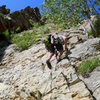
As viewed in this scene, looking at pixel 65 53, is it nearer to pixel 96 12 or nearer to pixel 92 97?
pixel 92 97

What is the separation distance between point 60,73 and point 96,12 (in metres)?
13.1

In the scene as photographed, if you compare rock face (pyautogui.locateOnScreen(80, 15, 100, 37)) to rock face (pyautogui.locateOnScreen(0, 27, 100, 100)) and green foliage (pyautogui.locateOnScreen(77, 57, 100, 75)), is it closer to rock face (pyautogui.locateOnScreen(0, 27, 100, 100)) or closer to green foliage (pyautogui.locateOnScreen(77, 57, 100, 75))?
rock face (pyautogui.locateOnScreen(0, 27, 100, 100))

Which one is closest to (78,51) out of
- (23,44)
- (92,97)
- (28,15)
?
(92,97)

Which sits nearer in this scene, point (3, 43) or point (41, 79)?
point (41, 79)

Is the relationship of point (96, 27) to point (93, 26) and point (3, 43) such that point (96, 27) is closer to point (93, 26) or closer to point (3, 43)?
point (93, 26)

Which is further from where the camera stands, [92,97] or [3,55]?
[3,55]

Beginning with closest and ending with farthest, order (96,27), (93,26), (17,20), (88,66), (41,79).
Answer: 1. (88,66)
2. (41,79)
3. (93,26)
4. (96,27)
5. (17,20)

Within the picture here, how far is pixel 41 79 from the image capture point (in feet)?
34.1

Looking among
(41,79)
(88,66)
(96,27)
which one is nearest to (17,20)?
(96,27)

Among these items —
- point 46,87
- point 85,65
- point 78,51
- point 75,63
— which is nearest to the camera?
point 46,87

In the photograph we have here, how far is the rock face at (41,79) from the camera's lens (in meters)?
8.20

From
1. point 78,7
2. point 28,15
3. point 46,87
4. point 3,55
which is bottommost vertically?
point 46,87

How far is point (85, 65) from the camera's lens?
33.6ft

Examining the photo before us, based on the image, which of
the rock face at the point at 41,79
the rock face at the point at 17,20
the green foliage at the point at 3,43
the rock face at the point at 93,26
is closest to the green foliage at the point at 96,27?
the rock face at the point at 93,26
